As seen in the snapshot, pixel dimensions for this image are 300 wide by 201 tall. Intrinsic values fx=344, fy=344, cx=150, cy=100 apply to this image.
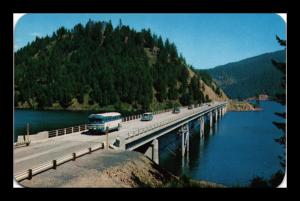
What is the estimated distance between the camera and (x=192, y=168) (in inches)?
2232

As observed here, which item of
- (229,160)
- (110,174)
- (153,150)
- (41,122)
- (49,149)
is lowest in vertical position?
(229,160)

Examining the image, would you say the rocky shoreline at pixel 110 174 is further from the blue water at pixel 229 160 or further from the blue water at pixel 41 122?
the blue water at pixel 41 122

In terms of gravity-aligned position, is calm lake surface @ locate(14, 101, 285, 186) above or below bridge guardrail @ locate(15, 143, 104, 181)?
below

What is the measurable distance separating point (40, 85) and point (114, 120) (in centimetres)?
14485

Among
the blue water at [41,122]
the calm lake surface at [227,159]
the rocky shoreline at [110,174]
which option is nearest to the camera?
the rocky shoreline at [110,174]

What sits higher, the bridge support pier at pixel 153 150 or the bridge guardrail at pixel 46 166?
the bridge guardrail at pixel 46 166

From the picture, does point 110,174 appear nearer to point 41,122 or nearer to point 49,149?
point 49,149

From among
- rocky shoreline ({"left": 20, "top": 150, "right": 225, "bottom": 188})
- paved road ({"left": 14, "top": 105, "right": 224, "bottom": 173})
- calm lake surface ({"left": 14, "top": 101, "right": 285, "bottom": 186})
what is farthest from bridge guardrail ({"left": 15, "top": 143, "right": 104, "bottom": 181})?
calm lake surface ({"left": 14, "top": 101, "right": 285, "bottom": 186})

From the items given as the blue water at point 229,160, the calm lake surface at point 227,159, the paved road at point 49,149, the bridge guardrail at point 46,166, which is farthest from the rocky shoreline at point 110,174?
the calm lake surface at point 227,159

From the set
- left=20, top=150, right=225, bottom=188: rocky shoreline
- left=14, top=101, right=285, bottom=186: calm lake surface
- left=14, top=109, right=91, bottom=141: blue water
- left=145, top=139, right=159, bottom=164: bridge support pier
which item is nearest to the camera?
left=20, top=150, right=225, bottom=188: rocky shoreline

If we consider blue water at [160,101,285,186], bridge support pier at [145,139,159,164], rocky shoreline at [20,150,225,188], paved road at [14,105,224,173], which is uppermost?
paved road at [14,105,224,173]

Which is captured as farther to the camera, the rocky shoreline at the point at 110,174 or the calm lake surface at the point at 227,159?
the calm lake surface at the point at 227,159

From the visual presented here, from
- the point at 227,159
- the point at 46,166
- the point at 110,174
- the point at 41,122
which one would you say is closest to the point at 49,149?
the point at 46,166

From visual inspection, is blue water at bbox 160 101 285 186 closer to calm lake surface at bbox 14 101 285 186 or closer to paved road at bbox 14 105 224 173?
calm lake surface at bbox 14 101 285 186
